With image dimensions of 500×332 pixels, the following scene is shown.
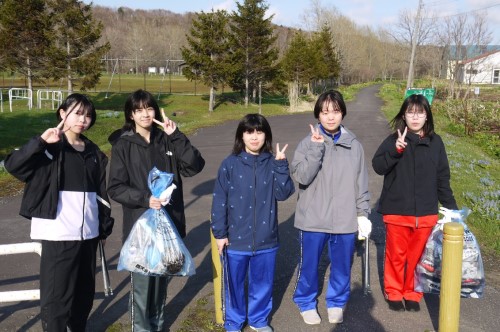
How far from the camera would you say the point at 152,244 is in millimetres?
Answer: 3078

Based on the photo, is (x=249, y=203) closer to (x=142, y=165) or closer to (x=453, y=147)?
(x=142, y=165)

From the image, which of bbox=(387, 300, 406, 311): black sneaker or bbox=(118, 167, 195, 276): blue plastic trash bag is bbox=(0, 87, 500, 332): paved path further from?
bbox=(118, 167, 195, 276): blue plastic trash bag

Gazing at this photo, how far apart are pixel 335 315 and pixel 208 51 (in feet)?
84.4

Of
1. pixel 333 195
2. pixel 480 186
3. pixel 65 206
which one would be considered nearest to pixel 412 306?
pixel 333 195

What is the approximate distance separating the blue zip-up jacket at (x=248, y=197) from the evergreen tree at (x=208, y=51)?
2421 cm

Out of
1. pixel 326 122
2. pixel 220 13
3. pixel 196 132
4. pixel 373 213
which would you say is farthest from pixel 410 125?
pixel 220 13

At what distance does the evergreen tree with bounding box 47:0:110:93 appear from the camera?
25719 millimetres

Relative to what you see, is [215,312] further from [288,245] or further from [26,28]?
[26,28]

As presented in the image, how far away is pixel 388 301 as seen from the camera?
407cm

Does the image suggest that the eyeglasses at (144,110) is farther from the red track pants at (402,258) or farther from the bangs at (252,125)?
the red track pants at (402,258)

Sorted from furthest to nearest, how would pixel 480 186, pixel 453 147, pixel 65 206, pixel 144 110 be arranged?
pixel 453 147, pixel 480 186, pixel 144 110, pixel 65 206

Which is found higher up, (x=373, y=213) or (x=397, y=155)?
(x=397, y=155)

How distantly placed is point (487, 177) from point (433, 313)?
21.1 feet

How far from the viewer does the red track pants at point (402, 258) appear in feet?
12.7
